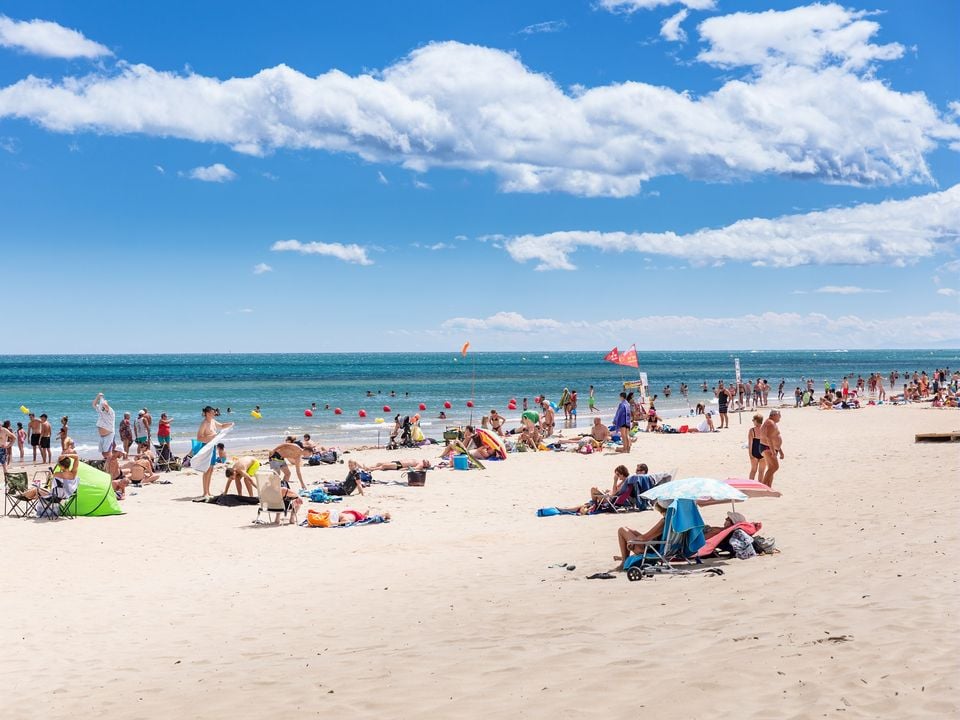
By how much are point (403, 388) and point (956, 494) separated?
193 feet

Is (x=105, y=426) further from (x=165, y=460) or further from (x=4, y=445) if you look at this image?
(x=4, y=445)

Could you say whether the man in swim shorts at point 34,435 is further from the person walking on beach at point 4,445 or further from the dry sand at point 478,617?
the dry sand at point 478,617

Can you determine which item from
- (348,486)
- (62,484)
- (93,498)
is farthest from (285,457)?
(62,484)

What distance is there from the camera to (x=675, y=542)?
916cm

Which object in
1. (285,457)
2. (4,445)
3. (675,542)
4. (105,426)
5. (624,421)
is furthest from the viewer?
(624,421)

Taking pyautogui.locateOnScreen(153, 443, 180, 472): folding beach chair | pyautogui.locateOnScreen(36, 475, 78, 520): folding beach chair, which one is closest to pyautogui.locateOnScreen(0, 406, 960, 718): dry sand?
pyautogui.locateOnScreen(36, 475, 78, 520): folding beach chair

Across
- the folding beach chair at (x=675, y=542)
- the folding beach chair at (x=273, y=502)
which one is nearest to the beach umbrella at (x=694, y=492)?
the folding beach chair at (x=675, y=542)

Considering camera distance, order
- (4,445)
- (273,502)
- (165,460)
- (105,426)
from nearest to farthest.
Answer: (273,502) < (105,426) < (165,460) < (4,445)

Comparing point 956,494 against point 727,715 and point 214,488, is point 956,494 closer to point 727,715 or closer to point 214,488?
point 727,715

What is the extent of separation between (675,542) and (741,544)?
0.73 m

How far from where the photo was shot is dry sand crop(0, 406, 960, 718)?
216 inches

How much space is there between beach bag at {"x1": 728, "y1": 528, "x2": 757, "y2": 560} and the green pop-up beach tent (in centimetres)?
991

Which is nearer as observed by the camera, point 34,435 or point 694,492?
point 694,492

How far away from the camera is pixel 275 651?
6953 millimetres
